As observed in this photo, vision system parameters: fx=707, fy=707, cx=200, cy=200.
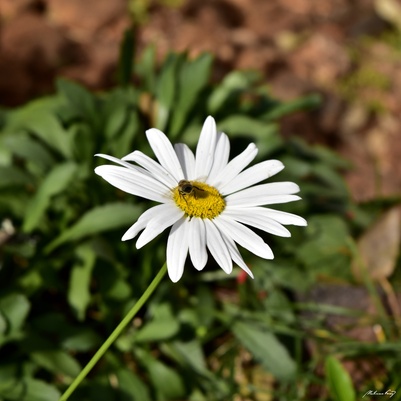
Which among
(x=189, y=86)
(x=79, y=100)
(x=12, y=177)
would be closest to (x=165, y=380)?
(x=12, y=177)

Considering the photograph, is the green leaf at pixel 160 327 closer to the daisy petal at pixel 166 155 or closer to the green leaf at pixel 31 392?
the green leaf at pixel 31 392

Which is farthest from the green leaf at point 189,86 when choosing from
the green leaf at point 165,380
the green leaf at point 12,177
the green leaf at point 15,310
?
the green leaf at point 15,310

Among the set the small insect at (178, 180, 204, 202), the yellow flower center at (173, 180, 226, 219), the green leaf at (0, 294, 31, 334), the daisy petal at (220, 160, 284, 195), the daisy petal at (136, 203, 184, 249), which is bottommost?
the green leaf at (0, 294, 31, 334)

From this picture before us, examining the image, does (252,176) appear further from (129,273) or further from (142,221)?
(129,273)

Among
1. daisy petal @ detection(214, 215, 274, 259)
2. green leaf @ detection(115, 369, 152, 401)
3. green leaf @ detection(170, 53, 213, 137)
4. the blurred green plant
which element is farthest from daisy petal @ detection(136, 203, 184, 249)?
green leaf @ detection(170, 53, 213, 137)

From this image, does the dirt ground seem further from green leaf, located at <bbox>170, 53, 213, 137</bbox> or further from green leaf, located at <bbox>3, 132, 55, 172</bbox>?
green leaf, located at <bbox>3, 132, 55, 172</bbox>

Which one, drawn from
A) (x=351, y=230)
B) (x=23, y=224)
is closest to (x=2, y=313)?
(x=23, y=224)
